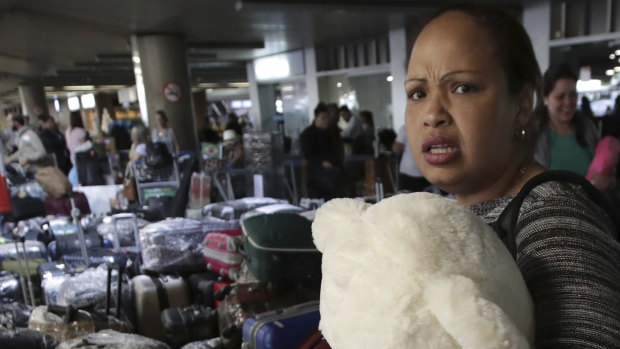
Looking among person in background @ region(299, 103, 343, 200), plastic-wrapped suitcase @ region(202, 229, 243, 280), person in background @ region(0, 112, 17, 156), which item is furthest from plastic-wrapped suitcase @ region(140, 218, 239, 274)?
person in background @ region(0, 112, 17, 156)

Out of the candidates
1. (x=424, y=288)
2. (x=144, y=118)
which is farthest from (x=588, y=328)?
(x=144, y=118)

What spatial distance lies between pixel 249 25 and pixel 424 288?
9387 mm

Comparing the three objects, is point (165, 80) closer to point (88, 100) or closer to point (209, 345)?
point (209, 345)

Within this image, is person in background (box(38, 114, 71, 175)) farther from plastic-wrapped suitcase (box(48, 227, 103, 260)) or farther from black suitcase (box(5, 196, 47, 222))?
plastic-wrapped suitcase (box(48, 227, 103, 260))

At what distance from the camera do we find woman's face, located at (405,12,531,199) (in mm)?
655

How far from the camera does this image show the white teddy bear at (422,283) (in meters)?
0.38

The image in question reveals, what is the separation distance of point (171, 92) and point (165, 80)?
286mm

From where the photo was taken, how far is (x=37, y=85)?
62.3 feet

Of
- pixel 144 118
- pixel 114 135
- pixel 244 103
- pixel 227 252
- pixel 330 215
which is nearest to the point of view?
pixel 330 215

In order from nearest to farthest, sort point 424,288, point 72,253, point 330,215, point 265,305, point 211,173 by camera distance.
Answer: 1. point 424,288
2. point 330,215
3. point 265,305
4. point 72,253
5. point 211,173

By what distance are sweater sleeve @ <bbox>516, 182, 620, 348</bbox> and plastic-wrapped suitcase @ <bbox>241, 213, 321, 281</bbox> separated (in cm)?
166

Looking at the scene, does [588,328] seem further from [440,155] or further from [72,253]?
[72,253]

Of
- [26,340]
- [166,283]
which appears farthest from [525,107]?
[166,283]

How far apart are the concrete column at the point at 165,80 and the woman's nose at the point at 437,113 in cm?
940
